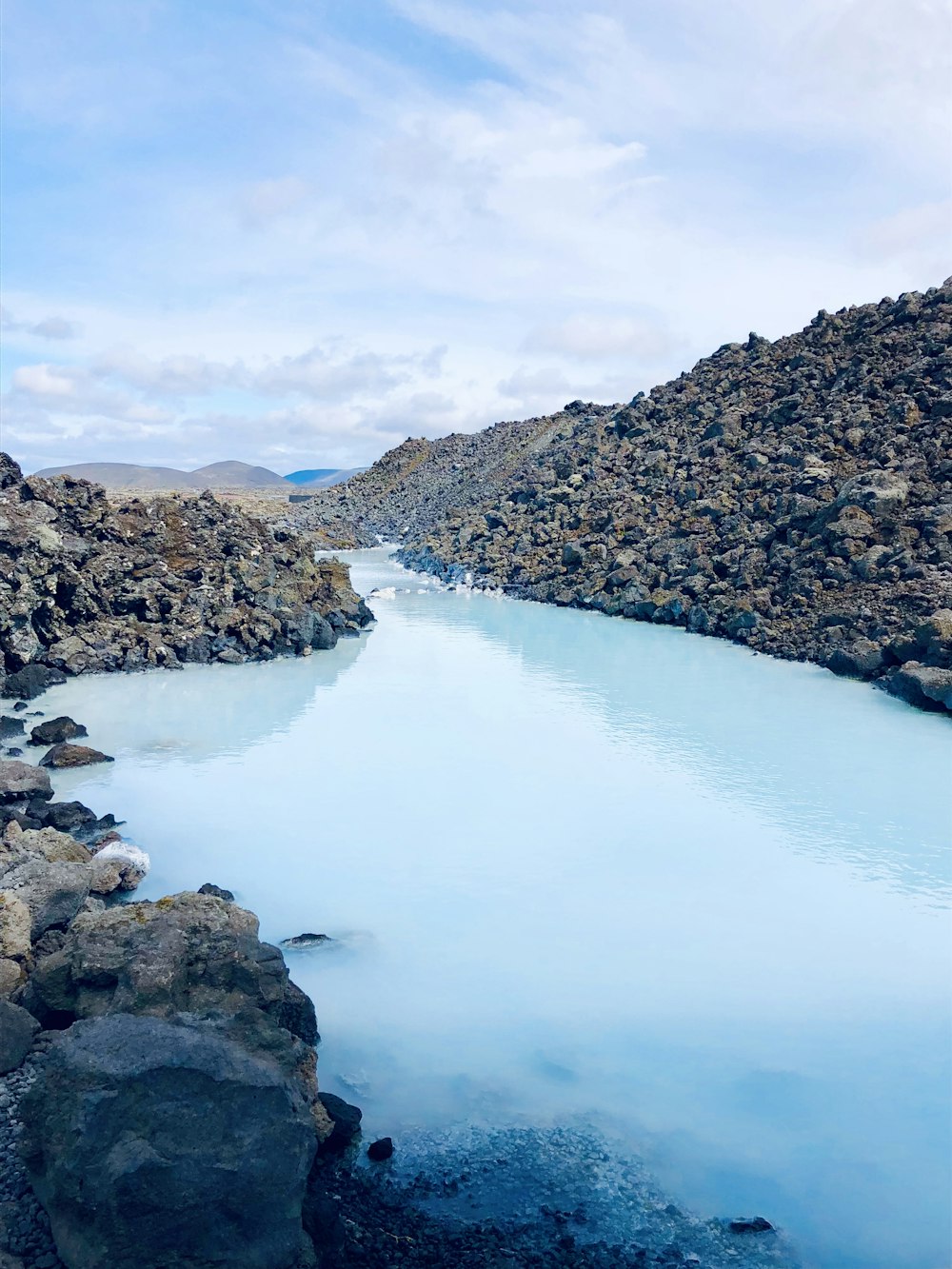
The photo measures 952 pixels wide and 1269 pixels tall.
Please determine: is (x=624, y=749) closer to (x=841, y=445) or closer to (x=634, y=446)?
(x=841, y=445)

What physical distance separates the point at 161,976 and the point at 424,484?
66.5 metres

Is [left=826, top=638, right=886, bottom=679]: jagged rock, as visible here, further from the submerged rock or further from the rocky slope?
the submerged rock

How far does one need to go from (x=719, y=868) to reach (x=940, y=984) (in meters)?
2.43

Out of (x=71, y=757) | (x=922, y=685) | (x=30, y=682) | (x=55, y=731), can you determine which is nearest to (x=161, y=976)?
(x=71, y=757)

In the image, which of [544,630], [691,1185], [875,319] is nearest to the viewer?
[691,1185]

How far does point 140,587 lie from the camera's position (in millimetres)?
20109

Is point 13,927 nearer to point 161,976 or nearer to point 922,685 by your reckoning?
point 161,976

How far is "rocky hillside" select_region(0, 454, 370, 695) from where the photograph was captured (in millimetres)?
17875

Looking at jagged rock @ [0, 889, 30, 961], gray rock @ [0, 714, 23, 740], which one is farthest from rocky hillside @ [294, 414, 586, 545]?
jagged rock @ [0, 889, 30, 961]

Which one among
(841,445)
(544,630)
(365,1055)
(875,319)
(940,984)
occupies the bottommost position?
(365,1055)

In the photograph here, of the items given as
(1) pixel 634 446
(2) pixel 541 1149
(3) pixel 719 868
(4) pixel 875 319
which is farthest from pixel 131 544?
(4) pixel 875 319

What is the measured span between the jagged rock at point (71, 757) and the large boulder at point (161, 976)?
6444 millimetres

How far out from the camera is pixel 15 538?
59.6 ft

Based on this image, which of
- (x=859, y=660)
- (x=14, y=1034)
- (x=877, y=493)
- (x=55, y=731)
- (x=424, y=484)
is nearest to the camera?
(x=14, y=1034)
